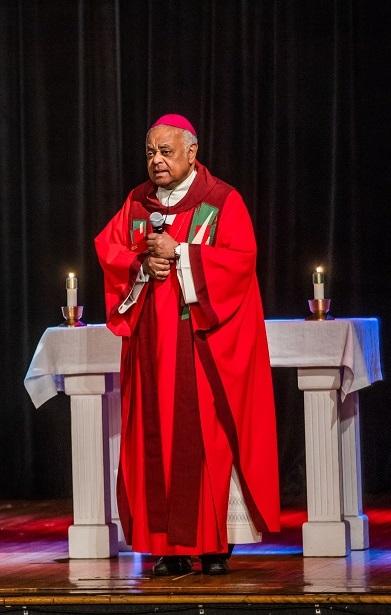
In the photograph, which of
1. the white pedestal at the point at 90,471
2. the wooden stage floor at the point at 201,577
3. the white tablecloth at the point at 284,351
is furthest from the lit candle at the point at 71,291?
the wooden stage floor at the point at 201,577

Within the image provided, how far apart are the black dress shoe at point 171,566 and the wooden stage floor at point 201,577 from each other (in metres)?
0.07

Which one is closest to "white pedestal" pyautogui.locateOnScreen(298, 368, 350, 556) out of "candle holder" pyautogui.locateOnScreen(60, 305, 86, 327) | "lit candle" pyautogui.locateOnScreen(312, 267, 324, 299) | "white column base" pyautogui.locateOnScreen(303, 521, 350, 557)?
"white column base" pyautogui.locateOnScreen(303, 521, 350, 557)

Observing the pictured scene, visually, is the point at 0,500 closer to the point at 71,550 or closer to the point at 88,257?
the point at 88,257

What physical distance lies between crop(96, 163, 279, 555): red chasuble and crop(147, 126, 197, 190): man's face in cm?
12

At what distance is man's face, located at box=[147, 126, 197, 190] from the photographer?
5375mm

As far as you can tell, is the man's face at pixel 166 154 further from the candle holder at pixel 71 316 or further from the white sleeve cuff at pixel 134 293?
the candle holder at pixel 71 316

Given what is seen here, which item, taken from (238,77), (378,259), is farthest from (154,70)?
(378,259)

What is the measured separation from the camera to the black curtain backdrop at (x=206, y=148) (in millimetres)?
8516

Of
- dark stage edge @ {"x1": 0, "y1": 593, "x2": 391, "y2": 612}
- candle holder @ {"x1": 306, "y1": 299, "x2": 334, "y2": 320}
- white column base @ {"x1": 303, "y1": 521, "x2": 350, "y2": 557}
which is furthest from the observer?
candle holder @ {"x1": 306, "y1": 299, "x2": 334, "y2": 320}

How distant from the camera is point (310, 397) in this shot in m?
6.01

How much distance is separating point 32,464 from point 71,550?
3.08 m

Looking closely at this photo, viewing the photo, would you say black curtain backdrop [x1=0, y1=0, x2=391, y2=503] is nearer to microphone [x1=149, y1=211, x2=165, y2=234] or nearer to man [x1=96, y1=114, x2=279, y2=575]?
man [x1=96, y1=114, x2=279, y2=575]

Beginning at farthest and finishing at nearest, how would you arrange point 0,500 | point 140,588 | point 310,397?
point 0,500, point 310,397, point 140,588

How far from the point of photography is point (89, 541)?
6043mm
